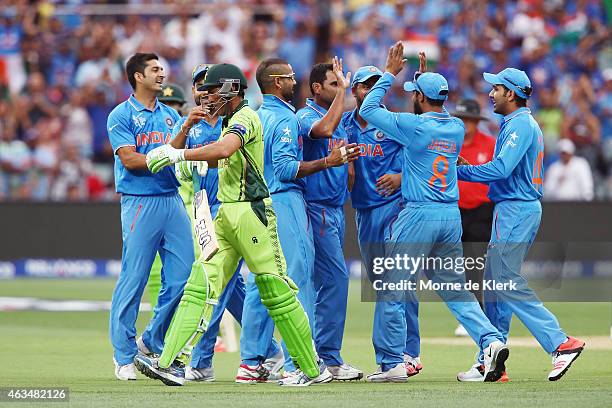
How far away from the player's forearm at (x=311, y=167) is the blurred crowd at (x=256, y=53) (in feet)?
38.5

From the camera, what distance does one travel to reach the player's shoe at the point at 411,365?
10172mm

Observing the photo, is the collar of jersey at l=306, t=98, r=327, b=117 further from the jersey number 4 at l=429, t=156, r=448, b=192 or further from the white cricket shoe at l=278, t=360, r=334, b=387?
the white cricket shoe at l=278, t=360, r=334, b=387

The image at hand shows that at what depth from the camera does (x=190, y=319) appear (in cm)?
883

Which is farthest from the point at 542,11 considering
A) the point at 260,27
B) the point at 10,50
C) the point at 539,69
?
the point at 10,50

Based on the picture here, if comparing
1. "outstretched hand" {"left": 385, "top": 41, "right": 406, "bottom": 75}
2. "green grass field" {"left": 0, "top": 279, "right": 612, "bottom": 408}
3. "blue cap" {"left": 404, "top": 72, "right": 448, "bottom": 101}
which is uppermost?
"outstretched hand" {"left": 385, "top": 41, "right": 406, "bottom": 75}

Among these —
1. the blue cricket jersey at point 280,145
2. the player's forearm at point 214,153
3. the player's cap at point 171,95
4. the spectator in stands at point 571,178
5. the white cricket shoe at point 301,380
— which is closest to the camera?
the player's forearm at point 214,153

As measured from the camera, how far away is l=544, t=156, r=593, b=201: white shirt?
1951cm

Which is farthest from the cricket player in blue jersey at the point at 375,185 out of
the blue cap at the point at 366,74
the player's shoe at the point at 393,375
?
the player's shoe at the point at 393,375

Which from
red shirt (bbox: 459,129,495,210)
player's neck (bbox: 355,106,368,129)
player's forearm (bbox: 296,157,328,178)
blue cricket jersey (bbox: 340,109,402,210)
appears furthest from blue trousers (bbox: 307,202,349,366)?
red shirt (bbox: 459,129,495,210)

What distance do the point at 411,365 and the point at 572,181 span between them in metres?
10.1

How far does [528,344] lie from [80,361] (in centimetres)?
481

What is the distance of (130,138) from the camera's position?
400 inches

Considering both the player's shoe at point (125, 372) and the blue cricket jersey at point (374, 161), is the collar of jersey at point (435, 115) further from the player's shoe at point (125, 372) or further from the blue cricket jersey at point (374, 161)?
the player's shoe at point (125, 372)

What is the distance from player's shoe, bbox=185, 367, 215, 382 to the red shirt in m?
4.31
